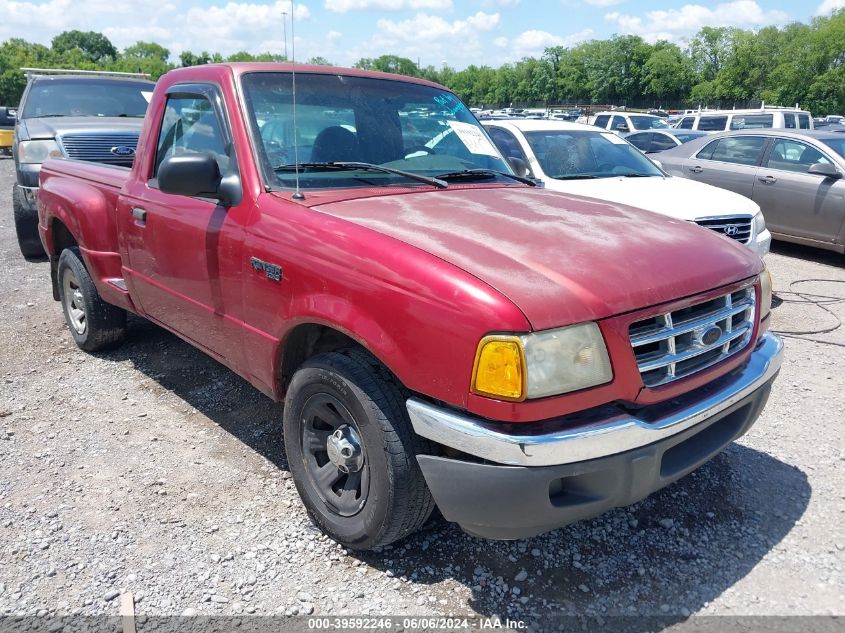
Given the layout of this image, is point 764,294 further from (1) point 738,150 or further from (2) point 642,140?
(2) point 642,140

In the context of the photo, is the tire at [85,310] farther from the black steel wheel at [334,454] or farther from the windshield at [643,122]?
the windshield at [643,122]

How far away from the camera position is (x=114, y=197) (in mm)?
4090

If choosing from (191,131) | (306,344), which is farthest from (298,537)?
(191,131)

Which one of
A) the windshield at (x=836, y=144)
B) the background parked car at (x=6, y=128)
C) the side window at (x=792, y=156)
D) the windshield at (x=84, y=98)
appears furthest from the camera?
the background parked car at (x=6, y=128)

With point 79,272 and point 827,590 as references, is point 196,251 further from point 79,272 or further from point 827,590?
point 827,590

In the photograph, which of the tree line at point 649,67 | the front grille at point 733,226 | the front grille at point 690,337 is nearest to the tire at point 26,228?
the front grille at point 733,226

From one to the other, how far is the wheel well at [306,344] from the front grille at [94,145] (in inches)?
226

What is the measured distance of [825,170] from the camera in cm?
791

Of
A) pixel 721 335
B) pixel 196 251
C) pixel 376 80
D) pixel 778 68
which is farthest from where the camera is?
pixel 778 68

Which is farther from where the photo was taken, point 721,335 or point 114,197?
point 114,197

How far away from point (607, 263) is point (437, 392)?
30.7 inches

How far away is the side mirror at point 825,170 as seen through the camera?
25.8 ft

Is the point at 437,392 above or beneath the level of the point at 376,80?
beneath

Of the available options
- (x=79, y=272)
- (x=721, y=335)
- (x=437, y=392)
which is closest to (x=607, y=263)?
(x=721, y=335)
